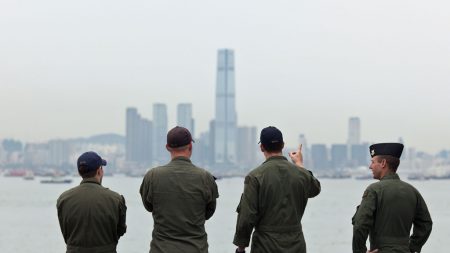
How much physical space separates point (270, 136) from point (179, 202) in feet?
4.53

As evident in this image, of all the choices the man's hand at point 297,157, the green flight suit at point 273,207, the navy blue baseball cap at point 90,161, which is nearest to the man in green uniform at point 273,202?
the green flight suit at point 273,207

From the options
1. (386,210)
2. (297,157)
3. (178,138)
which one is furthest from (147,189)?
(386,210)

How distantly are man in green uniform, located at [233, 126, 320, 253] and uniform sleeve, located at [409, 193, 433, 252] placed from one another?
148cm

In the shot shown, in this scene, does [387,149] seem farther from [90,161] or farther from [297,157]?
[90,161]

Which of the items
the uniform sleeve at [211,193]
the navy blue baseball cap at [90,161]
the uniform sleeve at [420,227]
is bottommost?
the uniform sleeve at [420,227]

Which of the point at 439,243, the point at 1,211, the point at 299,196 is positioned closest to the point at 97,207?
the point at 299,196

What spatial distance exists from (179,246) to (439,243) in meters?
66.4

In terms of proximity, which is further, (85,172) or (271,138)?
(85,172)

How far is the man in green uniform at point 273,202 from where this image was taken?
402 inches

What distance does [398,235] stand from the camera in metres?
10.5

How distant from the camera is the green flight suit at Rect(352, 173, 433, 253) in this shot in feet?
34.1

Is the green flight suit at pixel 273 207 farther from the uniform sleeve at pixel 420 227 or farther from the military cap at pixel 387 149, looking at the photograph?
the uniform sleeve at pixel 420 227

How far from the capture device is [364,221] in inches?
408

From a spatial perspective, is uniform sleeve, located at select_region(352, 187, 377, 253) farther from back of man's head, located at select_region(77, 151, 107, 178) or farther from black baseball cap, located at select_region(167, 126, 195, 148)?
back of man's head, located at select_region(77, 151, 107, 178)
